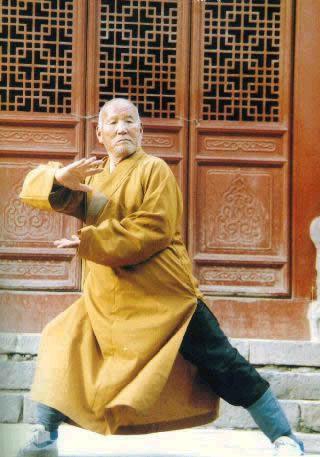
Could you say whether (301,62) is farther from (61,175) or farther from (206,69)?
(61,175)

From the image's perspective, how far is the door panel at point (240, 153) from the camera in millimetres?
6449

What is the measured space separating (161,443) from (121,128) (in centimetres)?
181

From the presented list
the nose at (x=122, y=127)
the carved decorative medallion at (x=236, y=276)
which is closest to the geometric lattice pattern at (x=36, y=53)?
the carved decorative medallion at (x=236, y=276)

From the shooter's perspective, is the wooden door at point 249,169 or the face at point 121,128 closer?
the face at point 121,128

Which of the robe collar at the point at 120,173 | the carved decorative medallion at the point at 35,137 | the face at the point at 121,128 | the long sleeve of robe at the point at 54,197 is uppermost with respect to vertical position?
the face at the point at 121,128

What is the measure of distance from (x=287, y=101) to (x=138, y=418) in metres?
2.84

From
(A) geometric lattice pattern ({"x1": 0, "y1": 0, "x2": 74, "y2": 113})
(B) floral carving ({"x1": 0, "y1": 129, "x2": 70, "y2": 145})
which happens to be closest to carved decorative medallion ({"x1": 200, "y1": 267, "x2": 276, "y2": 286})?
(B) floral carving ({"x1": 0, "y1": 129, "x2": 70, "y2": 145})

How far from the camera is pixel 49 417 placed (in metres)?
4.54

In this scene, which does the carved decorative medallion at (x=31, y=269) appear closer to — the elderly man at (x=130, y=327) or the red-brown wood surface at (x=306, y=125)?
the red-brown wood surface at (x=306, y=125)

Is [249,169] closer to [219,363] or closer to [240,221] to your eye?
[240,221]

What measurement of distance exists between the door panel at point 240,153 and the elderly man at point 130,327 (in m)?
1.75

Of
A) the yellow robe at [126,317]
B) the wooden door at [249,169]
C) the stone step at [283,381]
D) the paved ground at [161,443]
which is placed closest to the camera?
the yellow robe at [126,317]

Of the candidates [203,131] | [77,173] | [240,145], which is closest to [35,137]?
[203,131]

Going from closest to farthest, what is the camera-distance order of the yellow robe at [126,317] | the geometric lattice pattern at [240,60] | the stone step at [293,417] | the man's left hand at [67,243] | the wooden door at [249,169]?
the man's left hand at [67,243] < the yellow robe at [126,317] < the stone step at [293,417] < the wooden door at [249,169] < the geometric lattice pattern at [240,60]
